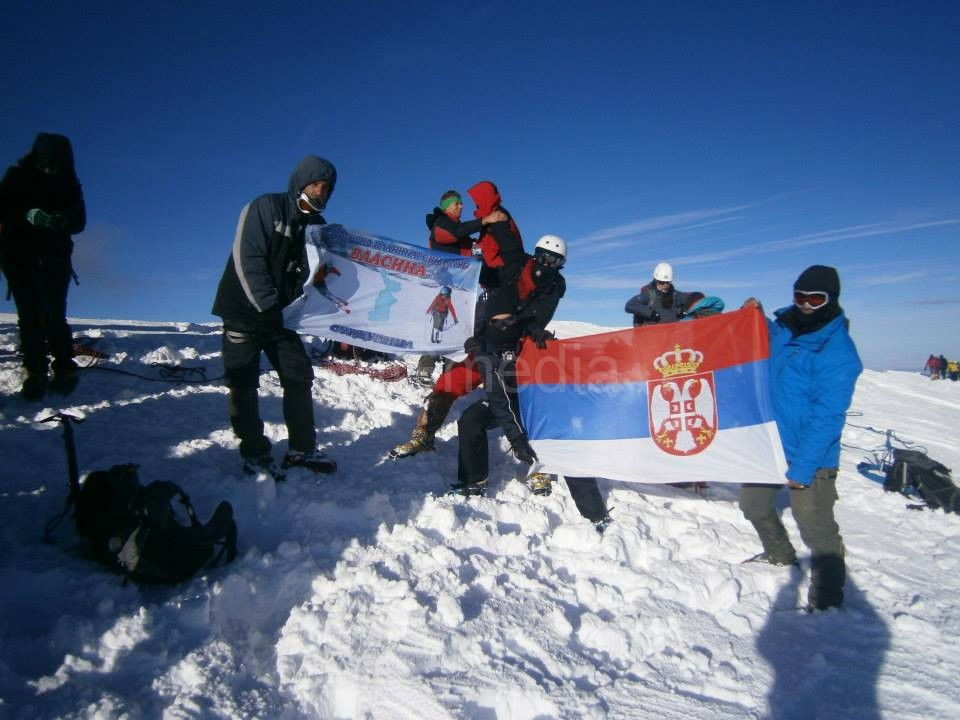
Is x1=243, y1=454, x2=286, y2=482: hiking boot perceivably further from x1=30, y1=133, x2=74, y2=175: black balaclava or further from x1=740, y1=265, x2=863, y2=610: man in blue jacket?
x1=740, y1=265, x2=863, y2=610: man in blue jacket

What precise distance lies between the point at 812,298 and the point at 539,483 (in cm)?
275

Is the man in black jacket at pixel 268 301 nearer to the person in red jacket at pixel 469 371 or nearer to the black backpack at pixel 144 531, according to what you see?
the person in red jacket at pixel 469 371

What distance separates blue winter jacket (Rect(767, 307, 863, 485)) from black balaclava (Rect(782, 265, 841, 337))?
48 millimetres

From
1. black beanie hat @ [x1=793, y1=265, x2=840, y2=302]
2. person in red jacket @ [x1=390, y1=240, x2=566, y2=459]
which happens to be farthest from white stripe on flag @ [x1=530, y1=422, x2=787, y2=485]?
black beanie hat @ [x1=793, y1=265, x2=840, y2=302]

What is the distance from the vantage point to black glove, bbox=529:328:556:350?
4.71m

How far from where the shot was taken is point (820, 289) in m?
3.22

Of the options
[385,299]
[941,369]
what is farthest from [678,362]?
[941,369]

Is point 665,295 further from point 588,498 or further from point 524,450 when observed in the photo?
point 588,498

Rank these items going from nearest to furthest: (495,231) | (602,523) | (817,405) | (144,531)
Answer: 1. (144,531)
2. (817,405)
3. (602,523)
4. (495,231)

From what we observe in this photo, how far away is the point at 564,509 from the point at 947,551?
3.37 meters

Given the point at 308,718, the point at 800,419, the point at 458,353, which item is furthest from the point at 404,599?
the point at 458,353

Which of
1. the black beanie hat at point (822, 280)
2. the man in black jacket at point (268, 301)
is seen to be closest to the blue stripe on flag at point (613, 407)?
the black beanie hat at point (822, 280)

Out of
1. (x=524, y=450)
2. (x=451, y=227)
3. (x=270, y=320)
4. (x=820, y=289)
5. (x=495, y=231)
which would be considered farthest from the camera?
(x=451, y=227)

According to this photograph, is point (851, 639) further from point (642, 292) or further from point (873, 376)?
point (873, 376)
